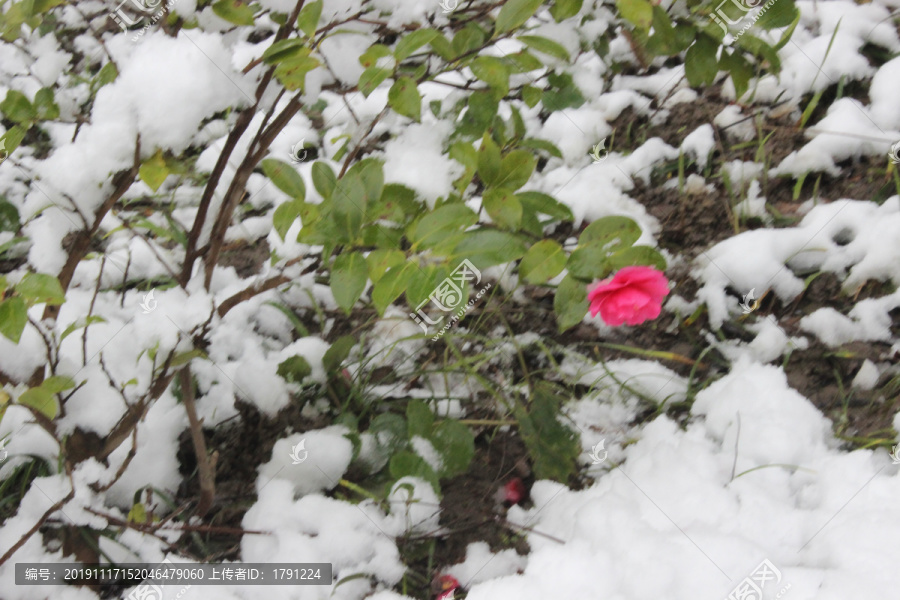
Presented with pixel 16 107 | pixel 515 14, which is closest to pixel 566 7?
pixel 515 14

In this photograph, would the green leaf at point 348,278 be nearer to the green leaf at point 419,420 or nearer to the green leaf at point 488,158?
the green leaf at point 488,158

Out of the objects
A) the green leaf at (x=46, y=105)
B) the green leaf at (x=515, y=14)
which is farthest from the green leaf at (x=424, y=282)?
the green leaf at (x=46, y=105)

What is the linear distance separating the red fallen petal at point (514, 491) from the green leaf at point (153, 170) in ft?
2.70

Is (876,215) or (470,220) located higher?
(470,220)

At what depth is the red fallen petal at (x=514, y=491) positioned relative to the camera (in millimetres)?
1230

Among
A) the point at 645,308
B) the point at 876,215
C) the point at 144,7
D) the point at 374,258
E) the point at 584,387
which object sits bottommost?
the point at 584,387

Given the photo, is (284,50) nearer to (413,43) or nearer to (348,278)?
(413,43)

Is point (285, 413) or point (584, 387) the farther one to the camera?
point (584, 387)

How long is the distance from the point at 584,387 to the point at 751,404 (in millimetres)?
341

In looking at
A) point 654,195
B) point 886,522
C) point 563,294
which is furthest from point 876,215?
point 563,294

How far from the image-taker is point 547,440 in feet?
3.97

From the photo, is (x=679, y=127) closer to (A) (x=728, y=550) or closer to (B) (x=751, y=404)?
(B) (x=751, y=404)

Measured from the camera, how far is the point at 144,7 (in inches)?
41.6

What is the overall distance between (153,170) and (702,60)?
0.90 meters
